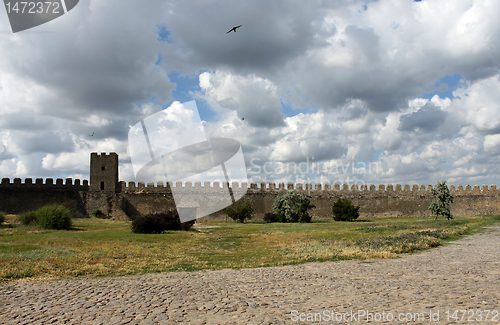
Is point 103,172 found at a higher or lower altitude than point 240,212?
higher

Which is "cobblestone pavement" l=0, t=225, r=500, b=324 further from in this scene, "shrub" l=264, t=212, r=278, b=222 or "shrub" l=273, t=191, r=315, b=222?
"shrub" l=264, t=212, r=278, b=222

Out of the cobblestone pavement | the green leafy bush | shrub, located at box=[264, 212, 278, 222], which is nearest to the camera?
the cobblestone pavement

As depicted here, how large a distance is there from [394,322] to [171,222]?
661 inches

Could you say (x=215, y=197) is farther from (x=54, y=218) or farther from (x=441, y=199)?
(x=441, y=199)

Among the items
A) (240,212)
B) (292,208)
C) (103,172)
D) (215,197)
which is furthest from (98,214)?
(292,208)

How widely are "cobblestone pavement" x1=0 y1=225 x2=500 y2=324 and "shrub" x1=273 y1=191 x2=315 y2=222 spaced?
73.5 feet

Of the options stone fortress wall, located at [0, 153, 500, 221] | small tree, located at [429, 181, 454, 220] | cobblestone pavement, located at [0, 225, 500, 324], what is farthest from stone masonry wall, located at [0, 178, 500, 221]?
cobblestone pavement, located at [0, 225, 500, 324]

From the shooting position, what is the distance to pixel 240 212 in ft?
98.1

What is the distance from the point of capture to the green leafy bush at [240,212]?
29.9 meters

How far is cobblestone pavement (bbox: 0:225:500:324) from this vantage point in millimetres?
3873

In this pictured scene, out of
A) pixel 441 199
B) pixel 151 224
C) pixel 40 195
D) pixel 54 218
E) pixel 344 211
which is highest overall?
pixel 40 195

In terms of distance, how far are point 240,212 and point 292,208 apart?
480 cm

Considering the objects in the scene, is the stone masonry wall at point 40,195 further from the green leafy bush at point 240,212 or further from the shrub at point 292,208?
the shrub at point 292,208

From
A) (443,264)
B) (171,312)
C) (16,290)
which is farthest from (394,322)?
(16,290)
